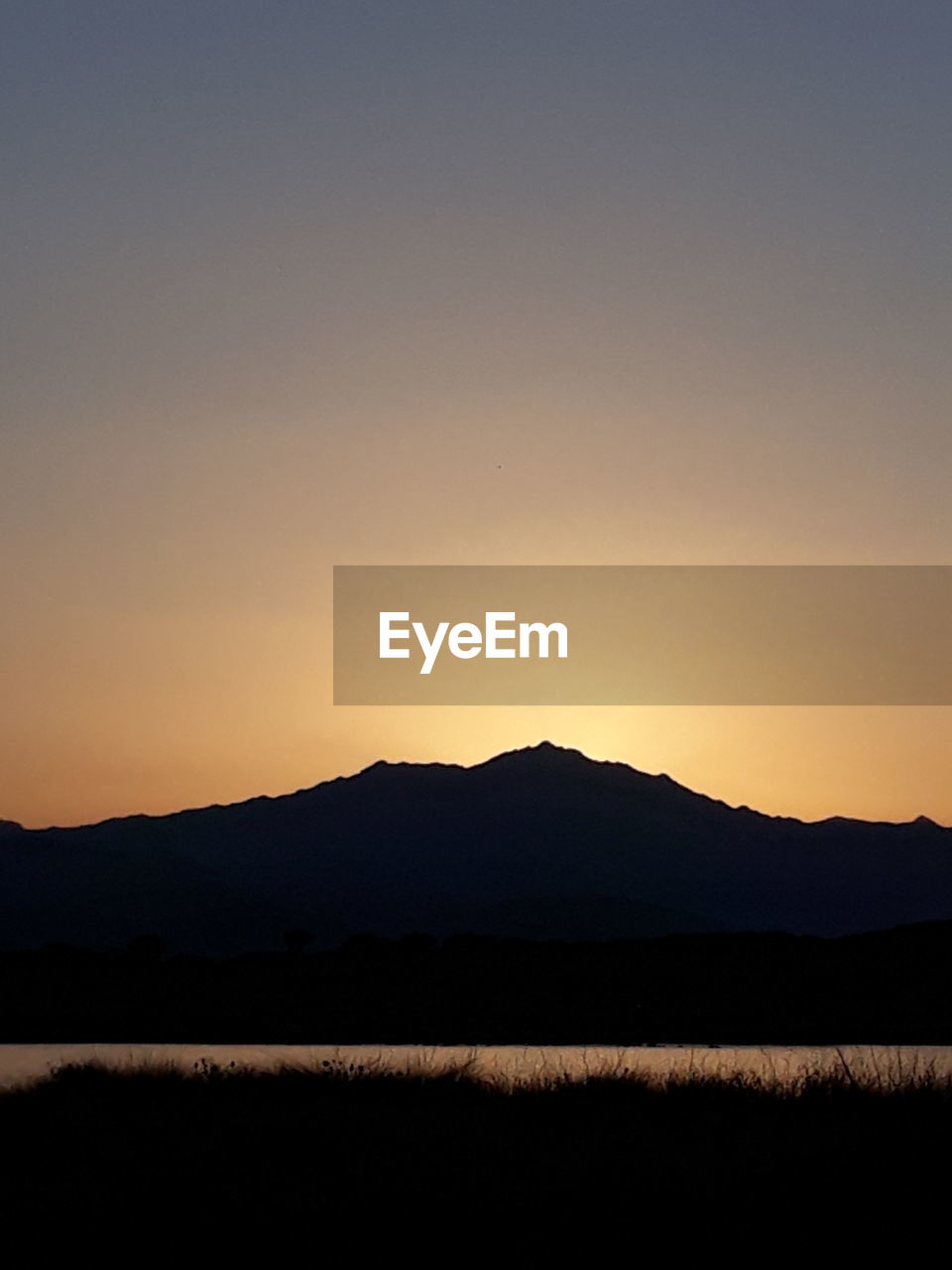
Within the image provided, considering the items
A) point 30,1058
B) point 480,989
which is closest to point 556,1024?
point 480,989

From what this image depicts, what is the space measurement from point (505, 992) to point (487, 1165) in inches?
2610

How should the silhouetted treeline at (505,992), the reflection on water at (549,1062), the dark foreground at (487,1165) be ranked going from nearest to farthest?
1. the dark foreground at (487,1165)
2. the reflection on water at (549,1062)
3. the silhouetted treeline at (505,992)

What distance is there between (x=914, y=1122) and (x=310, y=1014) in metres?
54.1

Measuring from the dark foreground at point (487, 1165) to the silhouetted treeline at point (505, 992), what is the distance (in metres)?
37.4

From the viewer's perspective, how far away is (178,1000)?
79.1m

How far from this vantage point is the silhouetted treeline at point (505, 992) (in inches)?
2653

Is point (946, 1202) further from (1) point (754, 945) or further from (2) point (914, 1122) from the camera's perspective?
(1) point (754, 945)

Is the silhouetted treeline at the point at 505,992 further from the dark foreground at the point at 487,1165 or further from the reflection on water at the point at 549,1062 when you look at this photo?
the dark foreground at the point at 487,1165

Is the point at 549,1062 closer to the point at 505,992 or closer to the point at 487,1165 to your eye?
the point at 487,1165

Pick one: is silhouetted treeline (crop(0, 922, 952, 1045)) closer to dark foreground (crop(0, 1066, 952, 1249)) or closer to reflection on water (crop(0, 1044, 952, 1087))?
reflection on water (crop(0, 1044, 952, 1087))

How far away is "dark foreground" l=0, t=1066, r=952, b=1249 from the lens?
15086 mm

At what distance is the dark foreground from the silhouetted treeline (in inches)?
1473

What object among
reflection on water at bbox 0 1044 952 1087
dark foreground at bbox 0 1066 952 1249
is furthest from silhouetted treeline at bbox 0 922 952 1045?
dark foreground at bbox 0 1066 952 1249

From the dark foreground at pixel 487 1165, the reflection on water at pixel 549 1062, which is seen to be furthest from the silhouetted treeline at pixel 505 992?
the dark foreground at pixel 487 1165
